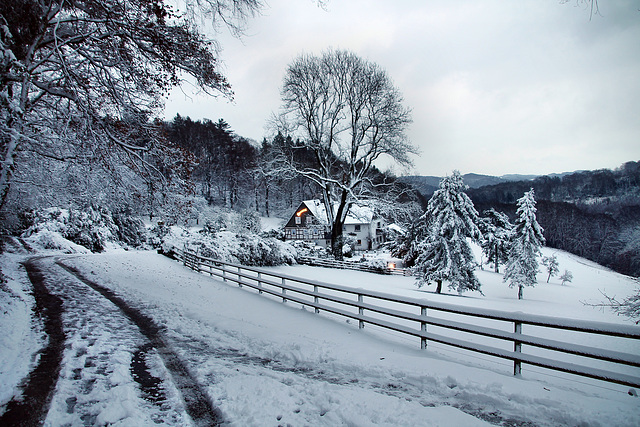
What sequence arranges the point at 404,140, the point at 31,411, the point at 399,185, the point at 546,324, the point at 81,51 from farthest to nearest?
the point at 399,185 < the point at 404,140 < the point at 81,51 < the point at 546,324 < the point at 31,411

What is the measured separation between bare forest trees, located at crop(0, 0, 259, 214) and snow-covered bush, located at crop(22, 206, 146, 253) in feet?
83.4

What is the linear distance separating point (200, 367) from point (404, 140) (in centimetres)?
2081

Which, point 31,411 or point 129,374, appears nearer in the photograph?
point 31,411

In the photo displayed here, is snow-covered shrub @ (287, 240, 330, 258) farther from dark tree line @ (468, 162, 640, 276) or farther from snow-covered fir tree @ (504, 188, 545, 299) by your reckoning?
dark tree line @ (468, 162, 640, 276)

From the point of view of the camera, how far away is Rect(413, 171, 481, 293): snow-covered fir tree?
20.8 meters

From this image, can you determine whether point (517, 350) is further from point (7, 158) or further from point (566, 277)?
point (566, 277)

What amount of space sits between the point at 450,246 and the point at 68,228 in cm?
3358

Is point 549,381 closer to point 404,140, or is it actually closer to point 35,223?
point 404,140

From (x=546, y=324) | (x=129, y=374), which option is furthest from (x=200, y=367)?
(x=546, y=324)

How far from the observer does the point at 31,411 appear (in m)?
3.51

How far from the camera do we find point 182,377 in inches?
179

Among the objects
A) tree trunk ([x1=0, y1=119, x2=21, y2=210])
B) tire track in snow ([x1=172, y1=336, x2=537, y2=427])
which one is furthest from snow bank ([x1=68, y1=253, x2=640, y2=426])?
tree trunk ([x1=0, y1=119, x2=21, y2=210])

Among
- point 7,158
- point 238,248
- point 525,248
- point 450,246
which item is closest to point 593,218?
point 525,248

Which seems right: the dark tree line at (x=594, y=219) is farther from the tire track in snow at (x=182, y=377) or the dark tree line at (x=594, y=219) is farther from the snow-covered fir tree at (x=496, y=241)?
the tire track in snow at (x=182, y=377)
